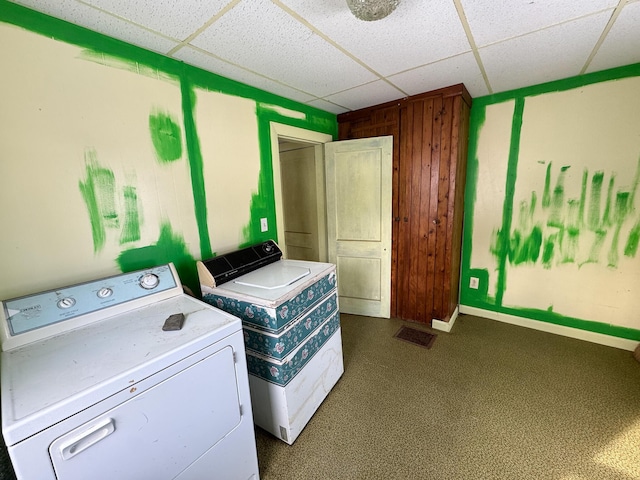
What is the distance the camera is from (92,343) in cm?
100

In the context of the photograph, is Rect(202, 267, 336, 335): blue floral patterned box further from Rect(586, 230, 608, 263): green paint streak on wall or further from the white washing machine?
Rect(586, 230, 608, 263): green paint streak on wall

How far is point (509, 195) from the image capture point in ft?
8.13

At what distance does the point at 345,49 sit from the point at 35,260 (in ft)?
6.10

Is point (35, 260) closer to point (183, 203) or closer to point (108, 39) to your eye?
point (183, 203)

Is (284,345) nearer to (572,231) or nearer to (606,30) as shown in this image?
(606,30)

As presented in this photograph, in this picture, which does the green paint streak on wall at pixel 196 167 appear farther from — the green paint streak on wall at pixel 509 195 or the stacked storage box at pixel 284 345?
the green paint streak on wall at pixel 509 195

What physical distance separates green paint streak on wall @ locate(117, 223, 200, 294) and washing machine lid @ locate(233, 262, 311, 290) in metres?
0.33

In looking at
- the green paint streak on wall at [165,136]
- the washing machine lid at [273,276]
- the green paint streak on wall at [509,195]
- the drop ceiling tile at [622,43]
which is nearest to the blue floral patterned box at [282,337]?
the washing machine lid at [273,276]

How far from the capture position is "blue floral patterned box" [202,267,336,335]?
1342mm

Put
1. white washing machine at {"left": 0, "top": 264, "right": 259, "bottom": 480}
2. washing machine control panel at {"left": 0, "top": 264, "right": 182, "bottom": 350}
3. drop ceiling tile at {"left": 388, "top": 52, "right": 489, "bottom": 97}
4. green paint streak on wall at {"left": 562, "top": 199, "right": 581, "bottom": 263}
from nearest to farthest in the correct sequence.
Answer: white washing machine at {"left": 0, "top": 264, "right": 259, "bottom": 480}, washing machine control panel at {"left": 0, "top": 264, "right": 182, "bottom": 350}, drop ceiling tile at {"left": 388, "top": 52, "right": 489, "bottom": 97}, green paint streak on wall at {"left": 562, "top": 199, "right": 581, "bottom": 263}

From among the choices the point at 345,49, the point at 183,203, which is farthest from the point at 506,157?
the point at 183,203

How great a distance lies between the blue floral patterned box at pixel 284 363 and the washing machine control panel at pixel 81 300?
0.59 m

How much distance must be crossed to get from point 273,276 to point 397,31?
1507 mm

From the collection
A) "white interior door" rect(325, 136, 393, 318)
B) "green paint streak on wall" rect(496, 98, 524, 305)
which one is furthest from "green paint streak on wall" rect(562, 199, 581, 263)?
"white interior door" rect(325, 136, 393, 318)
